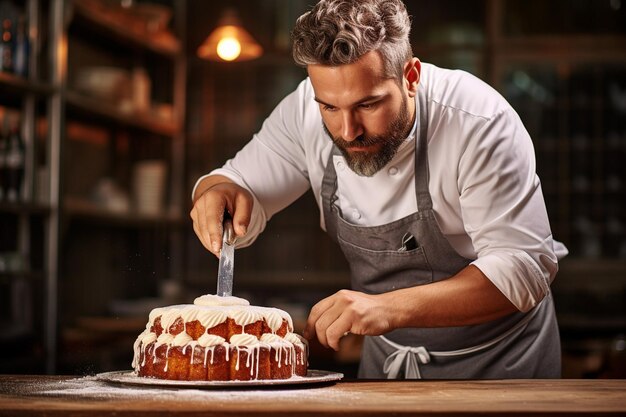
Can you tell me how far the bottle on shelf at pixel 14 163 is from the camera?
13.5 feet

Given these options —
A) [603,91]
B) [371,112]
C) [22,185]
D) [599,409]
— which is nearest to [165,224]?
[22,185]

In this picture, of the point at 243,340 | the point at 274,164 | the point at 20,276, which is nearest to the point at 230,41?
the point at 20,276

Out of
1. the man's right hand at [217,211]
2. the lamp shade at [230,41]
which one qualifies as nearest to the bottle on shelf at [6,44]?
the lamp shade at [230,41]

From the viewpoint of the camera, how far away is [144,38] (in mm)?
5559

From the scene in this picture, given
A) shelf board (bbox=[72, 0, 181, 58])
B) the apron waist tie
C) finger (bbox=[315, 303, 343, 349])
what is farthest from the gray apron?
shelf board (bbox=[72, 0, 181, 58])

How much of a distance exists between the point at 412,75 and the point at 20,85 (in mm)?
2375

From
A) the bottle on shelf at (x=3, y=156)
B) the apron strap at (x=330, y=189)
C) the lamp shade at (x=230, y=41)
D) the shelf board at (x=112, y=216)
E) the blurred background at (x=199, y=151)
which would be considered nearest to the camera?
the apron strap at (x=330, y=189)

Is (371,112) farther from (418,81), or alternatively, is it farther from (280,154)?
(280,154)

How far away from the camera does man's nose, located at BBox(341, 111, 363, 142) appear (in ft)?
6.59

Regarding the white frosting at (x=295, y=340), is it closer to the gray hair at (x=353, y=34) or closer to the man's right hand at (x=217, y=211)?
the man's right hand at (x=217, y=211)

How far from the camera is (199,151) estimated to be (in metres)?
6.28

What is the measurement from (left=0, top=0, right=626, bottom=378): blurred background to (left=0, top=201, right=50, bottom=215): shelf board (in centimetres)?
4

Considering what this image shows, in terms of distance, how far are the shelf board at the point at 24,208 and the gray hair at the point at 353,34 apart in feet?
7.49

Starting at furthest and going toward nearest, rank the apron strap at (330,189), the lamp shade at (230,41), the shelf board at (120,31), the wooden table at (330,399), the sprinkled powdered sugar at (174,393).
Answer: the lamp shade at (230,41)
the shelf board at (120,31)
the apron strap at (330,189)
the sprinkled powdered sugar at (174,393)
the wooden table at (330,399)
